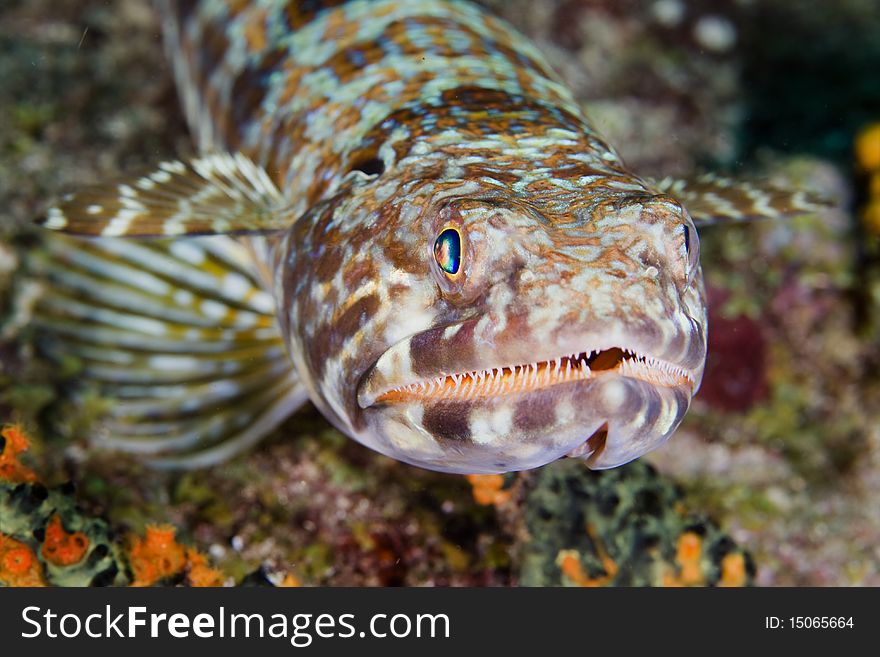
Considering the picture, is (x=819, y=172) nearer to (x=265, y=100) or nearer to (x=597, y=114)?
(x=597, y=114)

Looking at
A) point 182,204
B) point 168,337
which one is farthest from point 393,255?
point 168,337

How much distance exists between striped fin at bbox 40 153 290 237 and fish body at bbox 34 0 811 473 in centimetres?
1

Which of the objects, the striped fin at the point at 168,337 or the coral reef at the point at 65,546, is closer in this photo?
the coral reef at the point at 65,546

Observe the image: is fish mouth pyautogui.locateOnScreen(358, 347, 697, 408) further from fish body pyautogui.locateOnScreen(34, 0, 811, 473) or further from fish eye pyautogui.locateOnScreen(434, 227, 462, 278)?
fish eye pyautogui.locateOnScreen(434, 227, 462, 278)

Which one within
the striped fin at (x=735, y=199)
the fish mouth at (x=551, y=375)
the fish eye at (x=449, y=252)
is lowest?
the fish mouth at (x=551, y=375)

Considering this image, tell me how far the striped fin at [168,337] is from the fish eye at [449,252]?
163 centimetres

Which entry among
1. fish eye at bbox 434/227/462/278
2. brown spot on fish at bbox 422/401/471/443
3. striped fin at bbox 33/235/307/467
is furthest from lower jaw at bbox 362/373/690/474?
striped fin at bbox 33/235/307/467

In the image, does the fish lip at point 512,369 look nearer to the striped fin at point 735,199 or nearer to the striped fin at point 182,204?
the striped fin at point 182,204

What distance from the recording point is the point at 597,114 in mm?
5203

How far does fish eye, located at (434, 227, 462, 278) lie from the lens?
2.18 m

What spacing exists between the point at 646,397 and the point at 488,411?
42 cm

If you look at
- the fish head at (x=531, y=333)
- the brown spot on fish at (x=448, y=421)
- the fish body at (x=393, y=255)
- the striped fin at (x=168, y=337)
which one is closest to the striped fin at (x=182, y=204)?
the fish body at (x=393, y=255)

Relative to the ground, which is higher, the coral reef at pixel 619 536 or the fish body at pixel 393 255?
the fish body at pixel 393 255

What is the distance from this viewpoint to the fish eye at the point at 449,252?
7.14 feet
